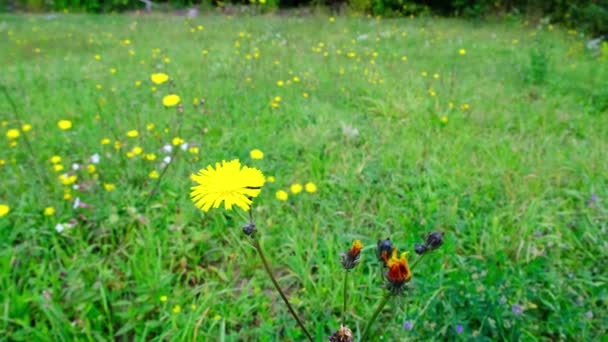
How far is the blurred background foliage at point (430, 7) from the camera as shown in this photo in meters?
4.92

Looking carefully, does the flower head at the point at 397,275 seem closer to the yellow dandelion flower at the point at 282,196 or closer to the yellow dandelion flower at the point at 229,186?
the yellow dandelion flower at the point at 229,186

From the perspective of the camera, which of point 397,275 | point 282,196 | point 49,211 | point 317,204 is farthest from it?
point 317,204

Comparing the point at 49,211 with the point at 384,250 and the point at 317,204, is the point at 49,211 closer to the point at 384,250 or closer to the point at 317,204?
the point at 317,204

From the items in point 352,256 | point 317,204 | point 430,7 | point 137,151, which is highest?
point 430,7

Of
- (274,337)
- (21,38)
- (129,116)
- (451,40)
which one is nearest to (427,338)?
(274,337)

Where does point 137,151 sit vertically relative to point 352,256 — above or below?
below

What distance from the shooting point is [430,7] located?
779cm

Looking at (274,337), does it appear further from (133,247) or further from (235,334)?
(133,247)

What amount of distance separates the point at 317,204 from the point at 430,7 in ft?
23.6

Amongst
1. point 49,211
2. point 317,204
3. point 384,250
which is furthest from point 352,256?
point 49,211

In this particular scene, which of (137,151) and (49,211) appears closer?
(49,211)

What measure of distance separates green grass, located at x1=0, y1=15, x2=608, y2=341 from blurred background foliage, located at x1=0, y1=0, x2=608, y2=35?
1393 millimetres

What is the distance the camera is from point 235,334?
4.04ft

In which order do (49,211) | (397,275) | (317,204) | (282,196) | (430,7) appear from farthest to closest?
(430,7), (317,204), (282,196), (49,211), (397,275)
